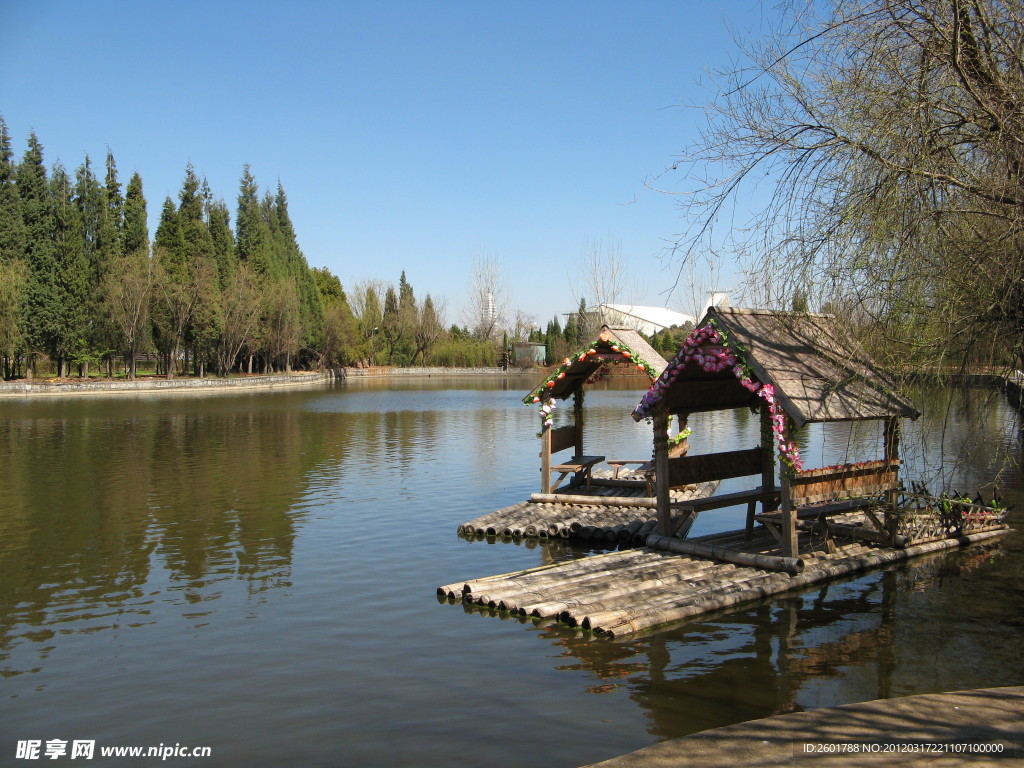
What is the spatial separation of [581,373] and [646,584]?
8098mm

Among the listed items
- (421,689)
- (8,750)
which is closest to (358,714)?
(421,689)

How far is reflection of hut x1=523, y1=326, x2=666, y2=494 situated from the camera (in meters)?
16.6

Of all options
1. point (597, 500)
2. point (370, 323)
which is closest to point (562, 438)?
point (597, 500)

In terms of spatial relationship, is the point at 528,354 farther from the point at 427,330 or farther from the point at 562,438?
the point at 562,438

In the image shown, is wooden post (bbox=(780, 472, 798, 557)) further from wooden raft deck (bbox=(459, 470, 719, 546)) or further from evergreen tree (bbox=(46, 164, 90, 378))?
evergreen tree (bbox=(46, 164, 90, 378))

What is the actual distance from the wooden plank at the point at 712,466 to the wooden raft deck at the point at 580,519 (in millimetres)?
1437

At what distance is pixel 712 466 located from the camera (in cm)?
1335

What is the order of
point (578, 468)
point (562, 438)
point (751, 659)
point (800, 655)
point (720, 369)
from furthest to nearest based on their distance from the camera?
point (562, 438), point (578, 468), point (720, 369), point (800, 655), point (751, 659)

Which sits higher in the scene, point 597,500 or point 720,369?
point 720,369

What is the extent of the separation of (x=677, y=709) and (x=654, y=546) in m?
4.73

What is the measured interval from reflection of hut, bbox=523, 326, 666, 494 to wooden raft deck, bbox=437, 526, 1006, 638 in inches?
195

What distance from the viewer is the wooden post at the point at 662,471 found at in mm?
12422

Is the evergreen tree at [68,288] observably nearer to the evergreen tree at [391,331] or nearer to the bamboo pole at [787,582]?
the evergreen tree at [391,331]

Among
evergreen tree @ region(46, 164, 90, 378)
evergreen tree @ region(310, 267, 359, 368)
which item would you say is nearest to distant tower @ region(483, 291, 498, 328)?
evergreen tree @ region(310, 267, 359, 368)
